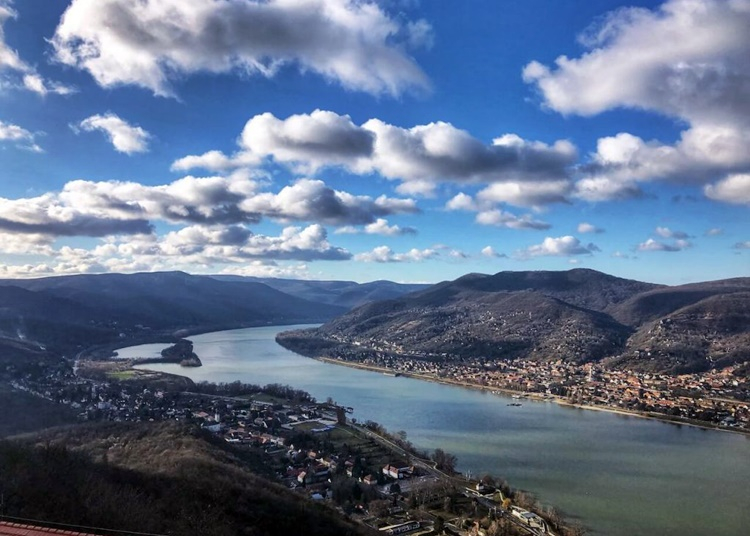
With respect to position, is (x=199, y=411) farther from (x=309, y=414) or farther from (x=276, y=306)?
(x=276, y=306)

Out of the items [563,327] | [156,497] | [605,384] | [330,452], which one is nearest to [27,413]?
[330,452]

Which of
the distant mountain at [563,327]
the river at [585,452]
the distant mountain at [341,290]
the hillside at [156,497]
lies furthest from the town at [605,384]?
the distant mountain at [341,290]

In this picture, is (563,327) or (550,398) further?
(563,327)

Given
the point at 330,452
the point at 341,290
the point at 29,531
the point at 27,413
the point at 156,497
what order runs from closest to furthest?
1. the point at 29,531
2. the point at 156,497
3. the point at 330,452
4. the point at 27,413
5. the point at 341,290

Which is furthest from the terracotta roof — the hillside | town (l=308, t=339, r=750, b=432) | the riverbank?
town (l=308, t=339, r=750, b=432)

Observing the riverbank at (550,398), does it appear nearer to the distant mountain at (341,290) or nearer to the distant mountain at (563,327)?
the distant mountain at (563,327)

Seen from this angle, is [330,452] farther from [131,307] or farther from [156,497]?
[131,307]

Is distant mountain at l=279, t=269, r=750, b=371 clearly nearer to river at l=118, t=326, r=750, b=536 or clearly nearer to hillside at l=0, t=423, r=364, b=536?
river at l=118, t=326, r=750, b=536
